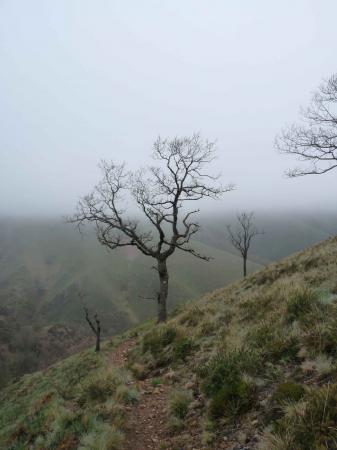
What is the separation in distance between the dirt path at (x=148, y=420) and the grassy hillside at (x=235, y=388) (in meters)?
0.09

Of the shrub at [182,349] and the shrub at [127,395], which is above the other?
the shrub at [182,349]

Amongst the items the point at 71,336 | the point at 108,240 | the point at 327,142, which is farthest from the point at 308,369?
the point at 71,336

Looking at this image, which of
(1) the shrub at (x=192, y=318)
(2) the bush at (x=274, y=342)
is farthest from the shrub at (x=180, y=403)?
(1) the shrub at (x=192, y=318)

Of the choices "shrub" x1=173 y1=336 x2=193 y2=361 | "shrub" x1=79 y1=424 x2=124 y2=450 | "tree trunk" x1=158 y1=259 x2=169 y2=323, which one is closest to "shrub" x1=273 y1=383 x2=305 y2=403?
"shrub" x1=79 y1=424 x2=124 y2=450

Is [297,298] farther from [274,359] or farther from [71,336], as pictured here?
[71,336]

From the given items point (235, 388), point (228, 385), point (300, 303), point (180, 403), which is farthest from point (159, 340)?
point (235, 388)

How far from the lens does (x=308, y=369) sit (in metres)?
5.92

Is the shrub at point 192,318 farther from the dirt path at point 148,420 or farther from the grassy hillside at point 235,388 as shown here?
the dirt path at point 148,420

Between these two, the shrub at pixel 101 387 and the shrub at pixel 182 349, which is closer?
the shrub at pixel 101 387

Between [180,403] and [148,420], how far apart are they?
0.86 meters

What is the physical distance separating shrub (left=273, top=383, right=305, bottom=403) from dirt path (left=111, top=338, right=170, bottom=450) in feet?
7.21

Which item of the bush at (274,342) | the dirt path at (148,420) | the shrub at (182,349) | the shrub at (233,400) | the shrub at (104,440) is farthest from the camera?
the shrub at (182,349)

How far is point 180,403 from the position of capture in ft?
23.5

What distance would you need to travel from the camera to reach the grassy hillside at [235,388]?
16.1 ft
